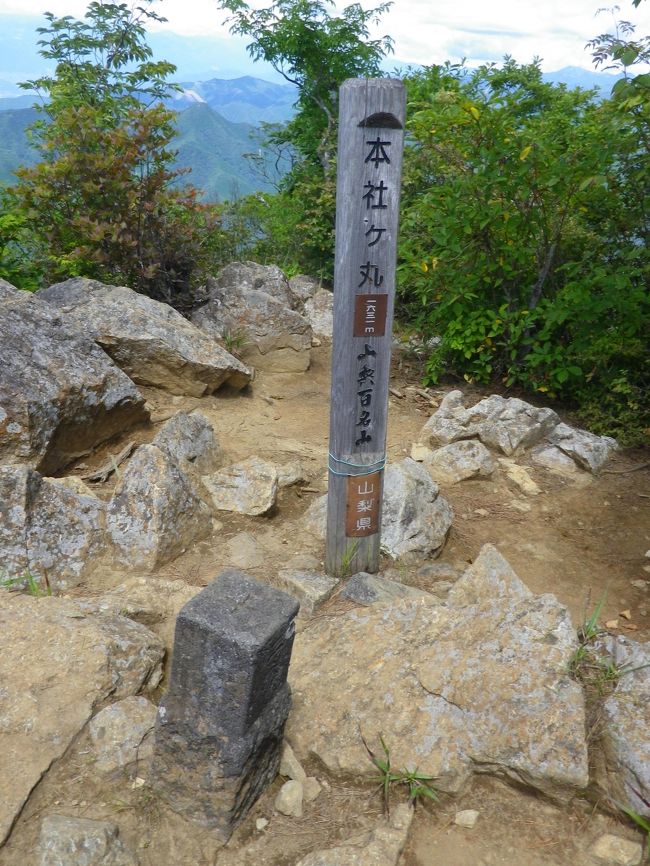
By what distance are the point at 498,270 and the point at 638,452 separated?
2.39 metres

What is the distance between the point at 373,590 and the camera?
3752 mm

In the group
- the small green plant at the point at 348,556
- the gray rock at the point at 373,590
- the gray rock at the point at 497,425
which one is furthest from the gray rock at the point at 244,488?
the gray rock at the point at 497,425

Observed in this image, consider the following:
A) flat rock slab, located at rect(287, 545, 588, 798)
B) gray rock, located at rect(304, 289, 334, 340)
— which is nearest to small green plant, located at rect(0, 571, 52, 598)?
flat rock slab, located at rect(287, 545, 588, 798)

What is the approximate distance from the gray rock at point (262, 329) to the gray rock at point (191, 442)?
8.47 ft

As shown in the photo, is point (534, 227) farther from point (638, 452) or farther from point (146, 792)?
point (146, 792)

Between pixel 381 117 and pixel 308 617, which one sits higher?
pixel 381 117

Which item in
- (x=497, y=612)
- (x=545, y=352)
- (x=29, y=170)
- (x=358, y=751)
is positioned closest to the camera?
(x=358, y=751)

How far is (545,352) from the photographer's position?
6.83 meters

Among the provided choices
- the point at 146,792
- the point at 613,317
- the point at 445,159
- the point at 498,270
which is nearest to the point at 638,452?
the point at 613,317

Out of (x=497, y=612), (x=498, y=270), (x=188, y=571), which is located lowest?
(x=188, y=571)

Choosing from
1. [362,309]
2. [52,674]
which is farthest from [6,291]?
[52,674]

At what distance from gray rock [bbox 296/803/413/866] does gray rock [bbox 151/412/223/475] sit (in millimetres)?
3071

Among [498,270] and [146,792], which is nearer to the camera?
[146,792]

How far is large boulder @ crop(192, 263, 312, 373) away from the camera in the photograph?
26.2 ft
